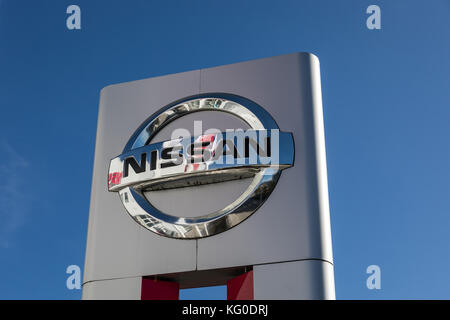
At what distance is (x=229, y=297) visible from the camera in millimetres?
8648

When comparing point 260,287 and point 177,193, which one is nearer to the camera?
point 260,287

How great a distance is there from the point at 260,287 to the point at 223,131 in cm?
252

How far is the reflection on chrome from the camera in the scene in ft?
28.3

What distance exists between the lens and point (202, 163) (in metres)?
8.95

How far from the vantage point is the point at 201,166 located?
8938 mm

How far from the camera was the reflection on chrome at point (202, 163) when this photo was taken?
8.64 meters
